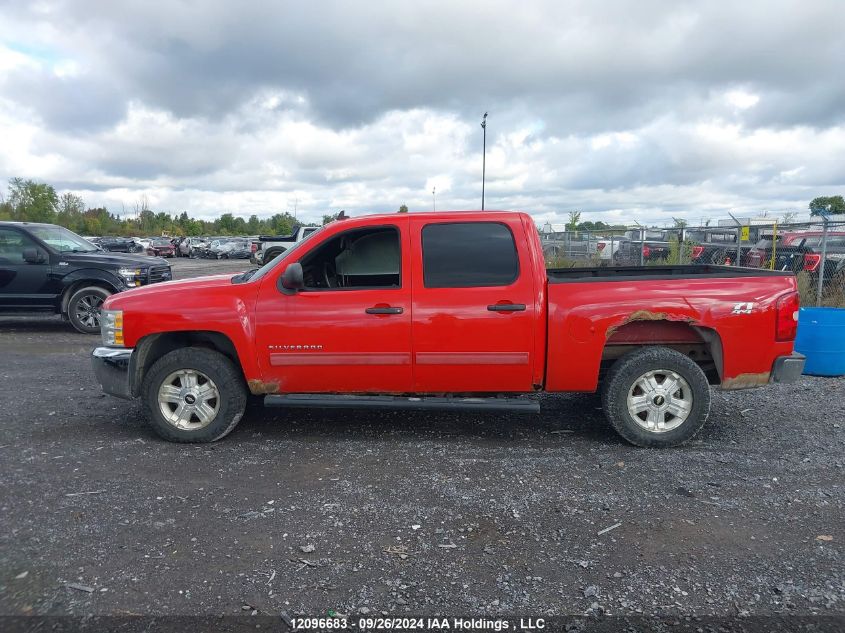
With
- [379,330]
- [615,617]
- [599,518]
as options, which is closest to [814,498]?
[599,518]

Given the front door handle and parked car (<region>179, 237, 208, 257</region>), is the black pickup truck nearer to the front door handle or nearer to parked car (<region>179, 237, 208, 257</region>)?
the front door handle

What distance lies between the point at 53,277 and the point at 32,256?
0.47 m

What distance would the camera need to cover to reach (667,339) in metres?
4.97

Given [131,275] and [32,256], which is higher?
[32,256]

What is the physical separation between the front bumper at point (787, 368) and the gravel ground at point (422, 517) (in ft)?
1.86

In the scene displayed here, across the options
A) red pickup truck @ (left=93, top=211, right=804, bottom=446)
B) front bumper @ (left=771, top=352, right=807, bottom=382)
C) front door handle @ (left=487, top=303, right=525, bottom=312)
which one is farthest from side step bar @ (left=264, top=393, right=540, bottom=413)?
front bumper @ (left=771, top=352, right=807, bottom=382)

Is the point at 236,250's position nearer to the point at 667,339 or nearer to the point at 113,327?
the point at 113,327

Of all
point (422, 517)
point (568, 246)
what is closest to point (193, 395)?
point (422, 517)

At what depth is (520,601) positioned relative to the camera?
2879mm

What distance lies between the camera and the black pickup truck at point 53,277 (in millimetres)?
10242

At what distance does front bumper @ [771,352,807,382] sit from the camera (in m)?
4.75

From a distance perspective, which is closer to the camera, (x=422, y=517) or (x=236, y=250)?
(x=422, y=517)

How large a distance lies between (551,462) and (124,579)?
9.30 ft

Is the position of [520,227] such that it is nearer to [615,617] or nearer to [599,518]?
[599,518]
